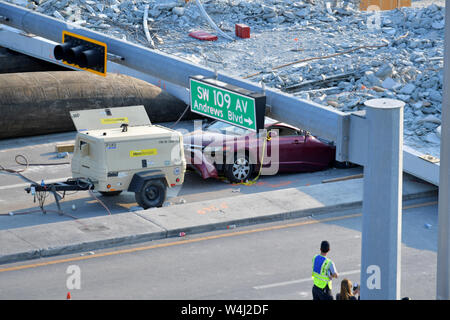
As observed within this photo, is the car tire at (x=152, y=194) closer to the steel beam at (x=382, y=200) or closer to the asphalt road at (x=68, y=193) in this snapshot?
the asphalt road at (x=68, y=193)

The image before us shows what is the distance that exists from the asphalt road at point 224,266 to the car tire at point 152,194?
5.99ft

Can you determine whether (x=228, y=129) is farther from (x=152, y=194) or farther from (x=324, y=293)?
(x=324, y=293)

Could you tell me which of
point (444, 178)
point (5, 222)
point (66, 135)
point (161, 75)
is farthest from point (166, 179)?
point (444, 178)

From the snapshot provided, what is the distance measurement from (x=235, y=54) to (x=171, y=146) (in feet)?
42.3

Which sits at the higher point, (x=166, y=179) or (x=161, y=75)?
(x=161, y=75)

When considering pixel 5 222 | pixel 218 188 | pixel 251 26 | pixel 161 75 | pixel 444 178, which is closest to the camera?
pixel 444 178

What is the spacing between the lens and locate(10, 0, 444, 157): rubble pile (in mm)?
23734

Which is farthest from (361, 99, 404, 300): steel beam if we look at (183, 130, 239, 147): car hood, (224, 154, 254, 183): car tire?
(183, 130, 239, 147): car hood

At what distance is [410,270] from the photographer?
590 inches

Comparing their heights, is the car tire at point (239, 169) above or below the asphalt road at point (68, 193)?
above

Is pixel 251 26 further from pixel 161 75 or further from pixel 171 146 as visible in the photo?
pixel 161 75

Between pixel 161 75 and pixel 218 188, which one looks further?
pixel 218 188

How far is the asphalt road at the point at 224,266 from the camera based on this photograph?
13.9 meters

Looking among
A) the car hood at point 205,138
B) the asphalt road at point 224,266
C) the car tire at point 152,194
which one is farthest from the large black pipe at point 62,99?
the asphalt road at point 224,266
